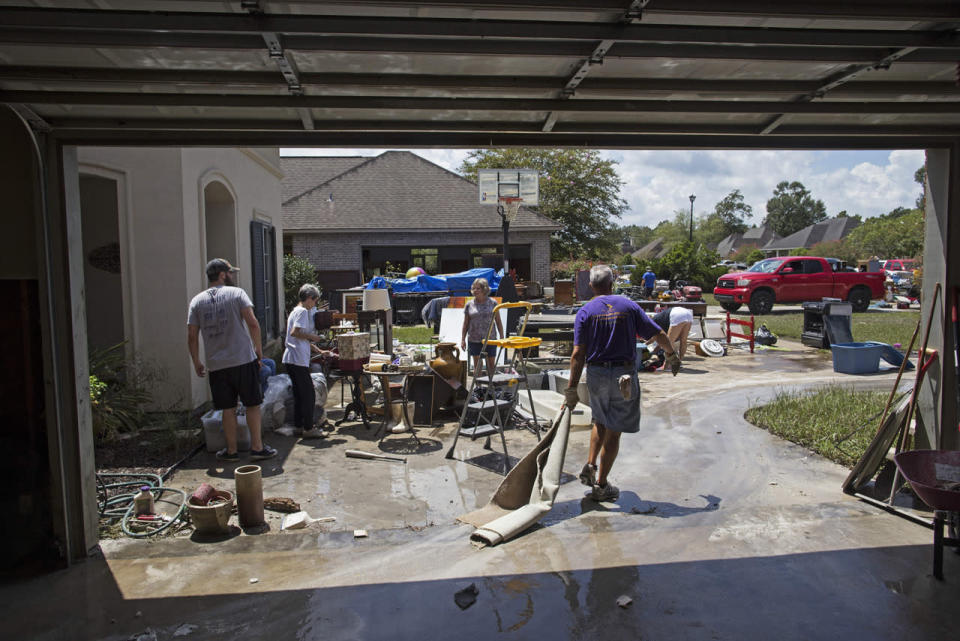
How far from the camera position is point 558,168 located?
40.7 metres

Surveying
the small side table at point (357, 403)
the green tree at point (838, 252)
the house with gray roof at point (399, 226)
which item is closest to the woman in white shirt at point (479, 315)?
the small side table at point (357, 403)

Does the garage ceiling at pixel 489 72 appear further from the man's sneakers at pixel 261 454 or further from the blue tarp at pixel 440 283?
the blue tarp at pixel 440 283

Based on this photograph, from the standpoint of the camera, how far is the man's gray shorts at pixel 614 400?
15.8ft

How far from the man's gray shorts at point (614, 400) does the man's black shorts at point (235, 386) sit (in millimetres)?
3183

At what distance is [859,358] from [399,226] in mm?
18468

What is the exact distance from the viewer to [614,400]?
15.9 feet

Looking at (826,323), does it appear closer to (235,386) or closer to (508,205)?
(508,205)

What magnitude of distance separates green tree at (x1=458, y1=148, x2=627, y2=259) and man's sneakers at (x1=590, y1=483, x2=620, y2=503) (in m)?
36.1

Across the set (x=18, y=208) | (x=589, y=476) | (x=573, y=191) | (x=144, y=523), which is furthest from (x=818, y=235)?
(x=18, y=208)

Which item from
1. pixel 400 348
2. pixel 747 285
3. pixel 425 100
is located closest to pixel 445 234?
pixel 747 285

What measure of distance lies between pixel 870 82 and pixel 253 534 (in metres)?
4.87

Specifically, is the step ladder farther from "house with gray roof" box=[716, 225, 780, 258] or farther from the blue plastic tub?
"house with gray roof" box=[716, 225, 780, 258]

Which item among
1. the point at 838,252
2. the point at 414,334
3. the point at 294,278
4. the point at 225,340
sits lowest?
the point at 414,334

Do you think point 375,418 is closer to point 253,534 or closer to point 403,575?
point 253,534
